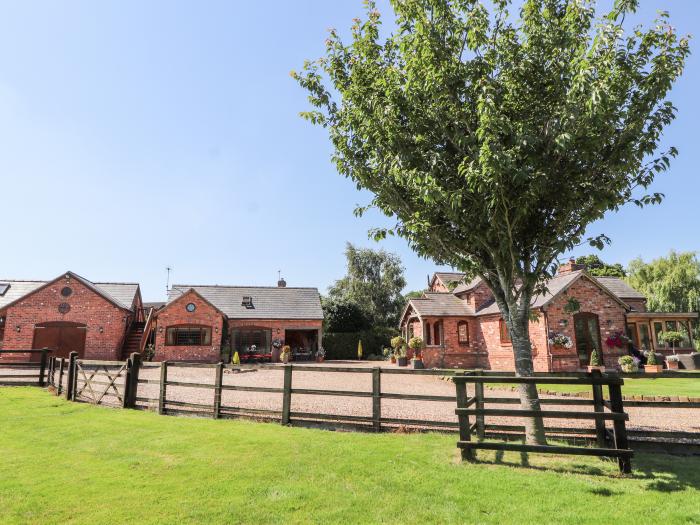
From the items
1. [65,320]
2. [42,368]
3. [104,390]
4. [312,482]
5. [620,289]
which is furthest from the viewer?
[620,289]

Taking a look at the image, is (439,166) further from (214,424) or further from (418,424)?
(214,424)

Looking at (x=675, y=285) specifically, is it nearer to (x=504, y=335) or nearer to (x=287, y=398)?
(x=504, y=335)

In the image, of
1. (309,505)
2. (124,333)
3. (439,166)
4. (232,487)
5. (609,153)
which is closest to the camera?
(309,505)

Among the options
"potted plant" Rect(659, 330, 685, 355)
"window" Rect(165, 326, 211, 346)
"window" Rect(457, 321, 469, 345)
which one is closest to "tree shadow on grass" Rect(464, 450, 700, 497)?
"window" Rect(457, 321, 469, 345)

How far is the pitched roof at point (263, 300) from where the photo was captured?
1371 inches

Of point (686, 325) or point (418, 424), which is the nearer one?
point (418, 424)

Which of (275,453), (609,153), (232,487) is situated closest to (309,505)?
(232,487)

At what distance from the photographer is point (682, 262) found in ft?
137

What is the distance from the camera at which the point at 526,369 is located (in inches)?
275

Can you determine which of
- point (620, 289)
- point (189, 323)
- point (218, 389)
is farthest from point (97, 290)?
point (620, 289)

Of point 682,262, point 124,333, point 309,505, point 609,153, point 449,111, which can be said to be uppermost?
point 682,262

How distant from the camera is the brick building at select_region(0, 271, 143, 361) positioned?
94.8 feet

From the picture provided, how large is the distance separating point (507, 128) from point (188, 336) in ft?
96.9

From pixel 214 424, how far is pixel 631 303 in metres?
33.8
